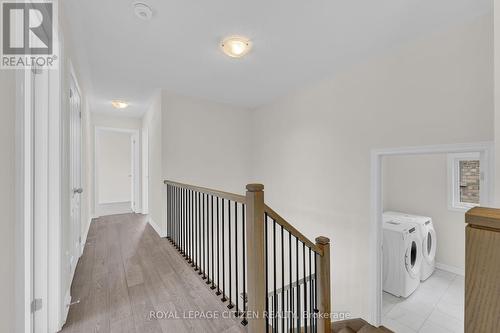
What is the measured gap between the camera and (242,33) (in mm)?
2158

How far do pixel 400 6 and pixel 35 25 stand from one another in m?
2.62

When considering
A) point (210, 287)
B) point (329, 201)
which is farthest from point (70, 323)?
point (329, 201)

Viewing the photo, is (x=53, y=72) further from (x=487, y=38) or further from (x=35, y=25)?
(x=487, y=38)

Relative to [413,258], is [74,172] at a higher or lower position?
higher

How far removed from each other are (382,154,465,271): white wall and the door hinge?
493cm

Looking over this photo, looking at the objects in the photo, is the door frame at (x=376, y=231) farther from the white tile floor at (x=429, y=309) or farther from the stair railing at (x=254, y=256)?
the stair railing at (x=254, y=256)

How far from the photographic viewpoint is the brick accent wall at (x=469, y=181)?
3.40 meters

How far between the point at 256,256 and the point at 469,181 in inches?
160

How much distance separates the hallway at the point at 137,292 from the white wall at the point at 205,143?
1349 millimetres

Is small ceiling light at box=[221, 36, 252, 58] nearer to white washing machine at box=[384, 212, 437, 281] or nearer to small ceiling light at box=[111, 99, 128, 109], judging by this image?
small ceiling light at box=[111, 99, 128, 109]

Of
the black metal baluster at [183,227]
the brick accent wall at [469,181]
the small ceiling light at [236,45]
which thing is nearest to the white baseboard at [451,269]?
the brick accent wall at [469,181]

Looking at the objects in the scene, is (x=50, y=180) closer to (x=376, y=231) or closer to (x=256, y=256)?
(x=256, y=256)

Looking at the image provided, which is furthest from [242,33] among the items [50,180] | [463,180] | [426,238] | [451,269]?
[451,269]

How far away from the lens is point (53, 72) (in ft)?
4.87
